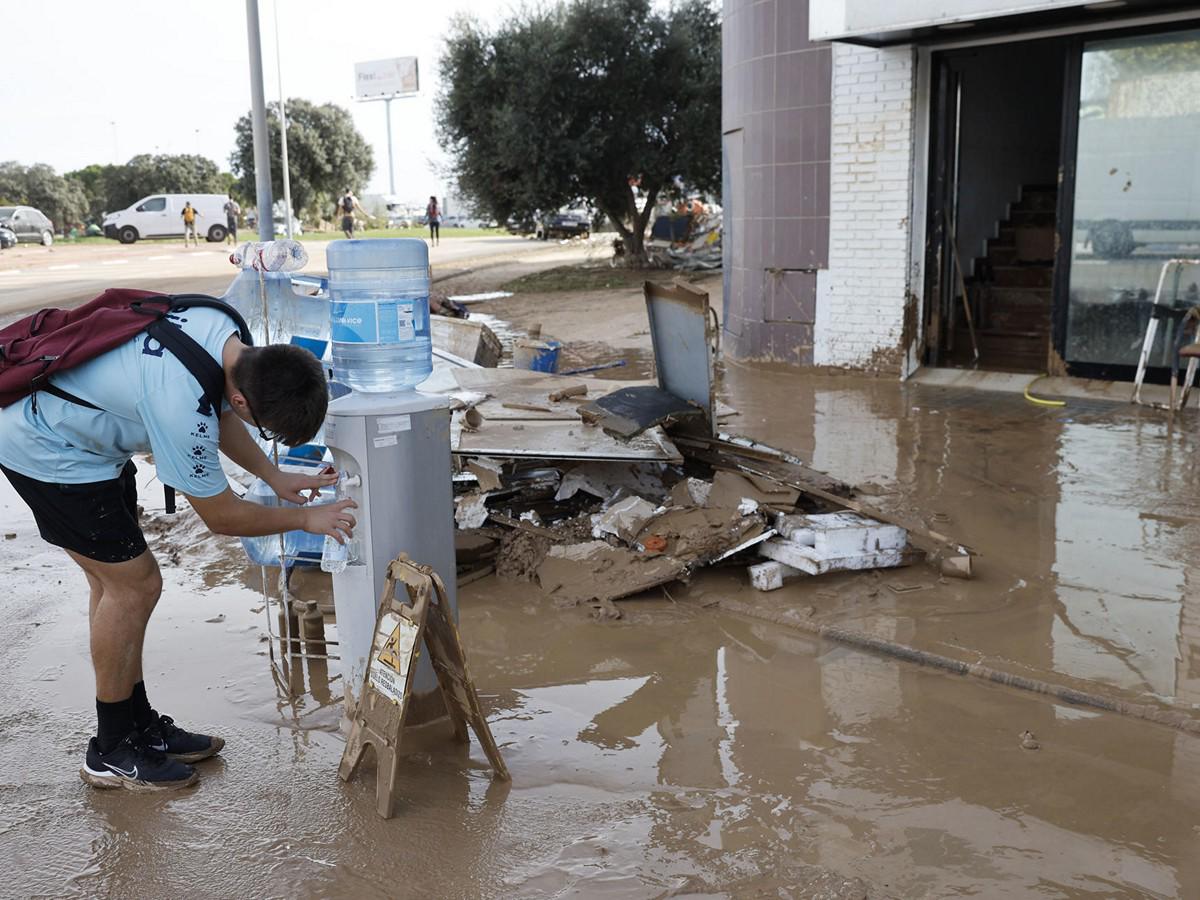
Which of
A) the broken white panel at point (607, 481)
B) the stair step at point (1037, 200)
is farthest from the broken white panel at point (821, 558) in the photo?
the stair step at point (1037, 200)

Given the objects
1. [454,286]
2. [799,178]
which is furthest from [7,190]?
[799,178]

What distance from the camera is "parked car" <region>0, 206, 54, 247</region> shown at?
136 feet

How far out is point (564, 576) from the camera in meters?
5.77

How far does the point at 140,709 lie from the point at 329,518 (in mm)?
1123

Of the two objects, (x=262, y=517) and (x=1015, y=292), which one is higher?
(x=1015, y=292)

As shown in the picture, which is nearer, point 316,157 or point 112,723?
point 112,723

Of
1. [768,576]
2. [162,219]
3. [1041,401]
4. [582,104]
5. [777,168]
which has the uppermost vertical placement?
[582,104]

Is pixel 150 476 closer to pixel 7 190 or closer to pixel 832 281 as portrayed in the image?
pixel 832 281

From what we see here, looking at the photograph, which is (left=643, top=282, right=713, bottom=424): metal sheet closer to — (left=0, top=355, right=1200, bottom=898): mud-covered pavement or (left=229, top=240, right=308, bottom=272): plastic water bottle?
(left=0, top=355, right=1200, bottom=898): mud-covered pavement

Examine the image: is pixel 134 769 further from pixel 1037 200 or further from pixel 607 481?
pixel 1037 200

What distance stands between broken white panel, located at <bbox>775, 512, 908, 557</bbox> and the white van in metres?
41.0

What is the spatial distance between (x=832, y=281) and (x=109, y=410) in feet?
31.0

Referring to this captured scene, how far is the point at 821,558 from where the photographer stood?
5605 millimetres

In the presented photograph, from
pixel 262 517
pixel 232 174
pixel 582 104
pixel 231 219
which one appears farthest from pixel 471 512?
pixel 232 174
